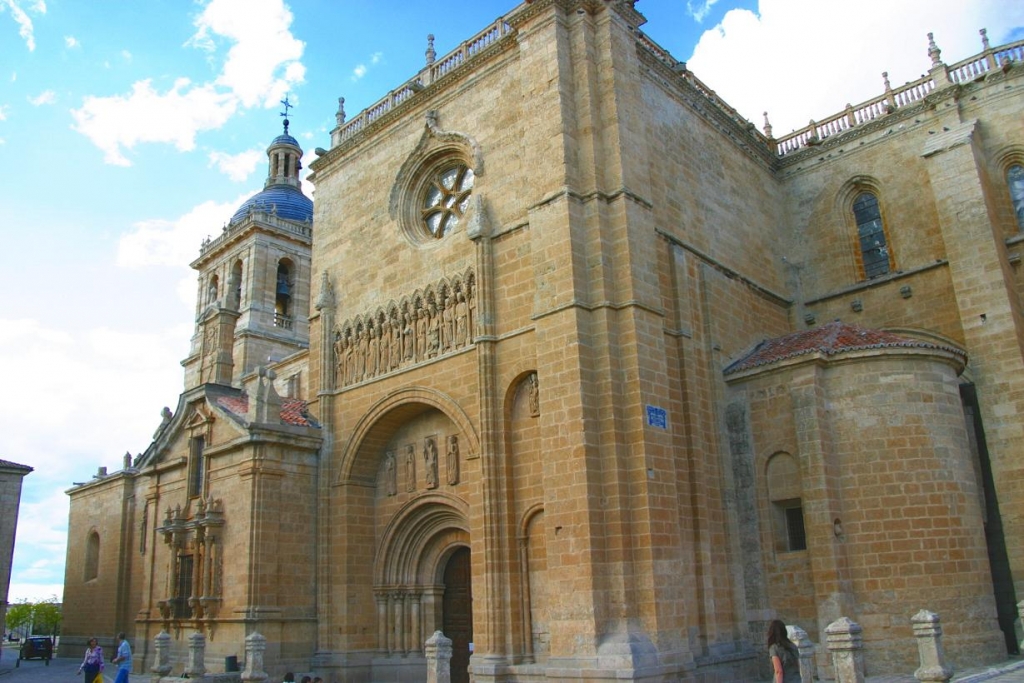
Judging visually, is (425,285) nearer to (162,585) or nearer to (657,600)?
(657,600)

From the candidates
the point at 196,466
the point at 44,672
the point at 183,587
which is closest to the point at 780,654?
the point at 183,587

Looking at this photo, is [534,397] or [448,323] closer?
[534,397]

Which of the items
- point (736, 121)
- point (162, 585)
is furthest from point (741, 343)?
point (162, 585)

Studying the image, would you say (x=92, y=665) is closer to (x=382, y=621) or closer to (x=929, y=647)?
(x=382, y=621)

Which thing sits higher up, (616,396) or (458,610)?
(616,396)

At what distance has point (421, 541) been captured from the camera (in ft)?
58.0

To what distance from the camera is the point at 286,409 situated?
19.9m

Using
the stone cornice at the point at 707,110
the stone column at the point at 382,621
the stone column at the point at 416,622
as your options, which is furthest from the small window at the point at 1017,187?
the stone column at the point at 382,621

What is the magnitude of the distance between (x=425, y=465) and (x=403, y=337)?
8.82 feet

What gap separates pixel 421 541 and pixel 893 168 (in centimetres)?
1373

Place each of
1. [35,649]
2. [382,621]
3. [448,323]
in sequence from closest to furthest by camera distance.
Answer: [448,323], [382,621], [35,649]

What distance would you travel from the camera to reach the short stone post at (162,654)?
17.2 meters

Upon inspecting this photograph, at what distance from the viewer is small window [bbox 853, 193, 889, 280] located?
20.1 metres

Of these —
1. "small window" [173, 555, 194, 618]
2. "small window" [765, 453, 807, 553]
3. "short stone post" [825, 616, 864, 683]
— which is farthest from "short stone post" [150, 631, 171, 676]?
"short stone post" [825, 616, 864, 683]
